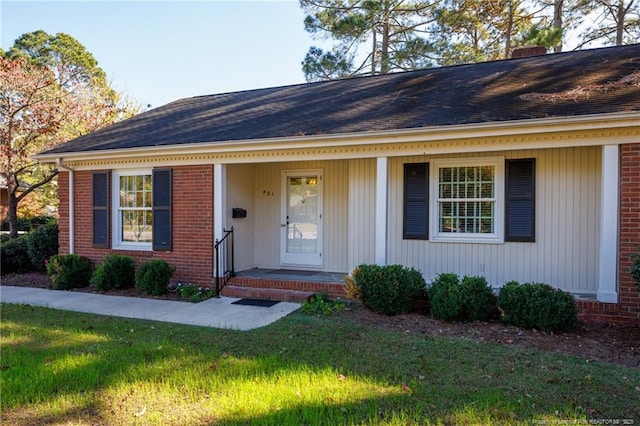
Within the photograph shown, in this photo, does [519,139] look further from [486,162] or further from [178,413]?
[178,413]

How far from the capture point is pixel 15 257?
10391mm

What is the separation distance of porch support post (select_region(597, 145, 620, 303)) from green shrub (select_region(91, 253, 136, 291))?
Result: 773cm

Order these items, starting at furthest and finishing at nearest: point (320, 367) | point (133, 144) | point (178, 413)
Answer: point (133, 144), point (320, 367), point (178, 413)

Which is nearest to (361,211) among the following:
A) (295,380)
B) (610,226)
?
(610,226)

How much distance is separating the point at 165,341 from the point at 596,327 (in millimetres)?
5284

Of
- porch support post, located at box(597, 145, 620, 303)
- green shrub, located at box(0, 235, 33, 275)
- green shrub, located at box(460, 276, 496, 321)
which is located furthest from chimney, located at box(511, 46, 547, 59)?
green shrub, located at box(0, 235, 33, 275)

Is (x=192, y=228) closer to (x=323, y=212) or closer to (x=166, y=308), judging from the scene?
(x=166, y=308)

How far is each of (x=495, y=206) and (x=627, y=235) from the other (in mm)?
1809

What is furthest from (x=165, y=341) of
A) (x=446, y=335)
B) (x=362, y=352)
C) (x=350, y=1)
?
(x=350, y=1)

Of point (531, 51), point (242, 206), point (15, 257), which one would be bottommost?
point (15, 257)

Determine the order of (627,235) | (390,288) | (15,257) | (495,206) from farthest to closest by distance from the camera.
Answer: (15,257), (495,206), (390,288), (627,235)

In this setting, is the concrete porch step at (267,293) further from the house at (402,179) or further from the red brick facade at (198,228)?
A: the house at (402,179)

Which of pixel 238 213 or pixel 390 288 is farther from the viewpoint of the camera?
pixel 238 213

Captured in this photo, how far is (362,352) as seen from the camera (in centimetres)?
459
